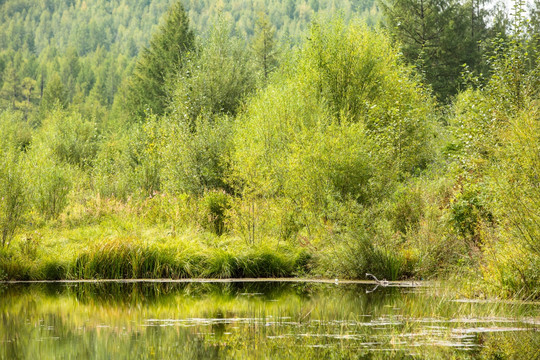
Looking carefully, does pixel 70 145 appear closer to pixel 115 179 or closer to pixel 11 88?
pixel 115 179

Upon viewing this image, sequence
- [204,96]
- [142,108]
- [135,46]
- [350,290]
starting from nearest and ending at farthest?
[350,290] → [204,96] → [142,108] → [135,46]

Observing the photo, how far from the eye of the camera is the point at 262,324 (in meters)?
10.1

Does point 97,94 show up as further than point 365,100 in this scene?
Yes

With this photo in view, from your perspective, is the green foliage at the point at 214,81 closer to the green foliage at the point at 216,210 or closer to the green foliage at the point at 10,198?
the green foliage at the point at 216,210

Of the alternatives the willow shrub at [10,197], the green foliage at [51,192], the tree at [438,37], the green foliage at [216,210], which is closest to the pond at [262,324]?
the willow shrub at [10,197]

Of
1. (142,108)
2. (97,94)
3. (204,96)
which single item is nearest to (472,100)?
(204,96)

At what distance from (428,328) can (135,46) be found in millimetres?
159062

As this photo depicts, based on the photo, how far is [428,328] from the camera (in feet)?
31.2

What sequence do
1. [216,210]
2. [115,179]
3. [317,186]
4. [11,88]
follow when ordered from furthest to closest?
1. [11,88]
2. [115,179]
3. [216,210]
4. [317,186]

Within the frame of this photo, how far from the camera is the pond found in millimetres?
8125

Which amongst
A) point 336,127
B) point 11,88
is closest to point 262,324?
point 336,127

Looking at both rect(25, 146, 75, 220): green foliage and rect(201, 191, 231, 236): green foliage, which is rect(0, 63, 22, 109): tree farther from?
rect(201, 191, 231, 236): green foliage

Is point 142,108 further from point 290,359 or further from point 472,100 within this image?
point 290,359

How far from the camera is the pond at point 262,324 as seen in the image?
8.12 meters
